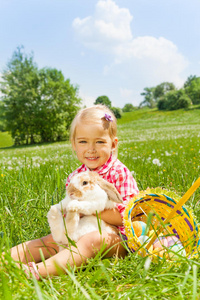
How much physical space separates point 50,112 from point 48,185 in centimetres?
3227

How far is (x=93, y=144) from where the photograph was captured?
2398mm

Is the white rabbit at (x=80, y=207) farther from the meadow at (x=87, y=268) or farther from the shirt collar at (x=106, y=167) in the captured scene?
the shirt collar at (x=106, y=167)

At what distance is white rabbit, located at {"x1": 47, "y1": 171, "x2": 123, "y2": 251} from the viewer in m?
1.94

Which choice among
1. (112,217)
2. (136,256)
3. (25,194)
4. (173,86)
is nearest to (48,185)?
(25,194)

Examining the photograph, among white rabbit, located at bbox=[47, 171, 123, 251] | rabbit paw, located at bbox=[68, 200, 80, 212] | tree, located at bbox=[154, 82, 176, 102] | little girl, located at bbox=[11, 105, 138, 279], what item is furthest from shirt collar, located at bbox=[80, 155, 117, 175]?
tree, located at bbox=[154, 82, 176, 102]

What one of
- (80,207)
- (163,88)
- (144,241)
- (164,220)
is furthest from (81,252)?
(163,88)

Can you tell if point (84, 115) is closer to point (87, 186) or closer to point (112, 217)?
point (87, 186)

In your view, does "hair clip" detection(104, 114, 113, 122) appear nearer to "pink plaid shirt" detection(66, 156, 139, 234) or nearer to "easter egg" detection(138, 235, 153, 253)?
"pink plaid shirt" detection(66, 156, 139, 234)

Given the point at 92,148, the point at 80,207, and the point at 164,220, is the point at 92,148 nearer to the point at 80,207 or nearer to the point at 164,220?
the point at 80,207

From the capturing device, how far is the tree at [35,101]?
34.1m

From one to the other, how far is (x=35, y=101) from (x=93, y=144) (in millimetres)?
34250

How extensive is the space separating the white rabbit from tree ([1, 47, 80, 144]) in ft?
105

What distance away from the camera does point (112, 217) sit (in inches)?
85.4

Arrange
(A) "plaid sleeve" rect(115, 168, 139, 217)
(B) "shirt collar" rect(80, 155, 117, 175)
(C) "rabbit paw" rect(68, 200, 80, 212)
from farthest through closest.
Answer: (B) "shirt collar" rect(80, 155, 117, 175) → (A) "plaid sleeve" rect(115, 168, 139, 217) → (C) "rabbit paw" rect(68, 200, 80, 212)
